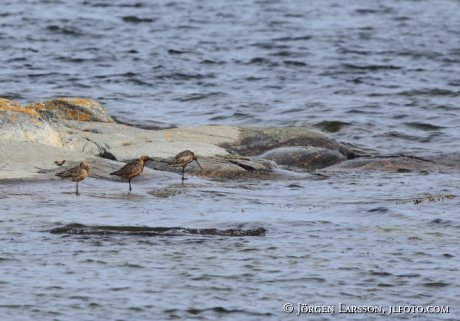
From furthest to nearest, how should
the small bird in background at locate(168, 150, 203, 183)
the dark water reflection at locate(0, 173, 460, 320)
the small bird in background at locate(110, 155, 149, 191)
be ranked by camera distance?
1. the small bird in background at locate(168, 150, 203, 183)
2. the small bird in background at locate(110, 155, 149, 191)
3. the dark water reflection at locate(0, 173, 460, 320)

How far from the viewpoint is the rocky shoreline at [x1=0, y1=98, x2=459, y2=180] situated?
11.4 meters

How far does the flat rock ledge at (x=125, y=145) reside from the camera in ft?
37.4

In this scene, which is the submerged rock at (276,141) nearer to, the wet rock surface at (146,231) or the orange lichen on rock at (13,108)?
the orange lichen on rock at (13,108)

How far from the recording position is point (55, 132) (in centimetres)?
1279

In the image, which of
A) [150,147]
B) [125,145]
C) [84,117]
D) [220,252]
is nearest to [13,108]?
[125,145]

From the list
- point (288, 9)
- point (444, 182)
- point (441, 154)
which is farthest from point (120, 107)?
point (288, 9)

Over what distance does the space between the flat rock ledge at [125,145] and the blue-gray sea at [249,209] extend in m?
0.62

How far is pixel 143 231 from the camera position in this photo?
8.41 m

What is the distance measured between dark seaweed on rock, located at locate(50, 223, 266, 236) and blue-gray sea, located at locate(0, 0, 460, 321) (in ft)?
0.21

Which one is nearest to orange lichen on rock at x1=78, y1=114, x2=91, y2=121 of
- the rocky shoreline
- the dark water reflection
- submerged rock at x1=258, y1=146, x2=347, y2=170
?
the rocky shoreline

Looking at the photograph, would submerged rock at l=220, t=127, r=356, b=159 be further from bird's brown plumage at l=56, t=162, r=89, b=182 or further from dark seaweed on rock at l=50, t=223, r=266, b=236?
dark seaweed on rock at l=50, t=223, r=266, b=236

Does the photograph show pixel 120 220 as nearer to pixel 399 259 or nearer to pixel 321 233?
pixel 321 233

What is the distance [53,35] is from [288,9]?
11.8 m

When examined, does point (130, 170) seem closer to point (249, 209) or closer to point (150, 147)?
point (249, 209)
